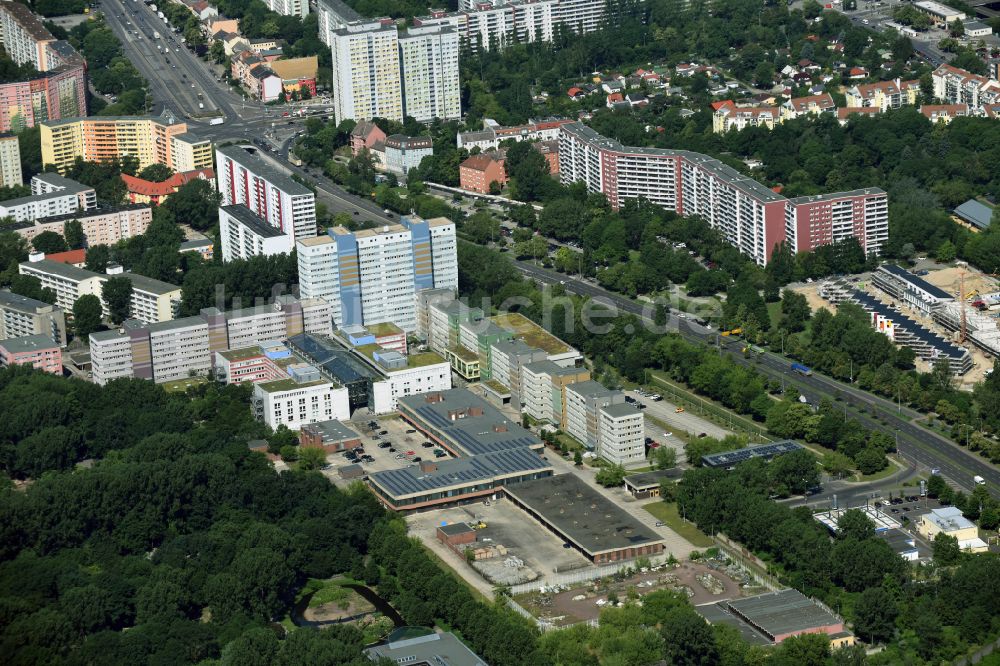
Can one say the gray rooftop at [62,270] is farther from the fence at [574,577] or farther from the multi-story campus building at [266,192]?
the fence at [574,577]

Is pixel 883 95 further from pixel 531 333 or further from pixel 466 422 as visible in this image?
pixel 466 422

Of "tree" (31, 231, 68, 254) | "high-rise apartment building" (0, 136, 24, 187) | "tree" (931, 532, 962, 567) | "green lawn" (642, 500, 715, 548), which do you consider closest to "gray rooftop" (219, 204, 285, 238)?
"tree" (31, 231, 68, 254)

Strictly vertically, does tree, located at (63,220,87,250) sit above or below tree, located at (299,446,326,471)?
above

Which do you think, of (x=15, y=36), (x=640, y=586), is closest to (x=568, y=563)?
(x=640, y=586)

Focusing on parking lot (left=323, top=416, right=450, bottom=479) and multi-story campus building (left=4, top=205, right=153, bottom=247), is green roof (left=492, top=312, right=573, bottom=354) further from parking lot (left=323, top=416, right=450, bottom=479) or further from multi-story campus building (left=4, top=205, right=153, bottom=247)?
multi-story campus building (left=4, top=205, right=153, bottom=247)

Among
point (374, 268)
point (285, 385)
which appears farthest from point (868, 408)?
point (285, 385)
